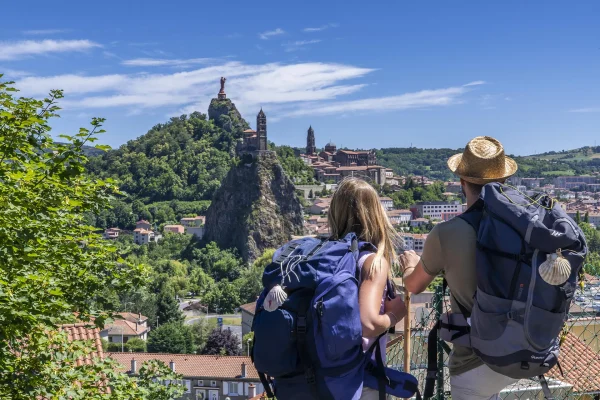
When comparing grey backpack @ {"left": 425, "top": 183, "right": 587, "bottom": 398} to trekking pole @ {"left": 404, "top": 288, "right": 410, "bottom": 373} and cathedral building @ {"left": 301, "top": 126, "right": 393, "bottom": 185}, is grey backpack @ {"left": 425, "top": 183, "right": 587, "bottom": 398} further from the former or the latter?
cathedral building @ {"left": 301, "top": 126, "right": 393, "bottom": 185}

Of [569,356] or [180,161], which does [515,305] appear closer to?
[569,356]

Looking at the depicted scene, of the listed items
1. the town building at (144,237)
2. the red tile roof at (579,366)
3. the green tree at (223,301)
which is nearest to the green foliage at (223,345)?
the green tree at (223,301)

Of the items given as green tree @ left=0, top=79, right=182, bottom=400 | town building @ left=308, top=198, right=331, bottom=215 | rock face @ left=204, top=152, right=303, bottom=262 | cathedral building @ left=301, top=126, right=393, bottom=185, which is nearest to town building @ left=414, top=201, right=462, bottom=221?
cathedral building @ left=301, top=126, right=393, bottom=185

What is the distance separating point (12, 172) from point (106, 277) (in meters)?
1.61

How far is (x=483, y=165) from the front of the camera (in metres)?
2.50

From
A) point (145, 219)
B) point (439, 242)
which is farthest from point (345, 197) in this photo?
point (145, 219)

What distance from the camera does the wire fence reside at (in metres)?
3.00

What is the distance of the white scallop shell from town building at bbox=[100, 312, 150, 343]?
46.8 meters

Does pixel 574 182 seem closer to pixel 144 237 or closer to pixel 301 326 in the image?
pixel 144 237

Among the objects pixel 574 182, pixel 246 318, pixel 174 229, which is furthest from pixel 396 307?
pixel 574 182

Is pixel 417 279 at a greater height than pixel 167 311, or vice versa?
pixel 417 279

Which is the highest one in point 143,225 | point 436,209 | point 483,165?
point 483,165

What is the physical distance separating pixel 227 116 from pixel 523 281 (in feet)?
375

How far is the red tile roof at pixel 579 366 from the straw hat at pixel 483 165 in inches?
46.7
